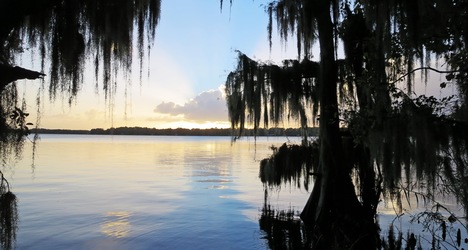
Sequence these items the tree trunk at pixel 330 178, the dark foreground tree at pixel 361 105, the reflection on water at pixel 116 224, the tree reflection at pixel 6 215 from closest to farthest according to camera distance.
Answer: the tree reflection at pixel 6 215 < the dark foreground tree at pixel 361 105 < the tree trunk at pixel 330 178 < the reflection on water at pixel 116 224

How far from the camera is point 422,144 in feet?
16.4

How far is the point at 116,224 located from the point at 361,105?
10165mm

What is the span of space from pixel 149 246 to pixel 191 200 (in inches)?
351

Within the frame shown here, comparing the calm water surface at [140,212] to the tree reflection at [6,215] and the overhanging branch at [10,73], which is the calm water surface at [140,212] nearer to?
the tree reflection at [6,215]

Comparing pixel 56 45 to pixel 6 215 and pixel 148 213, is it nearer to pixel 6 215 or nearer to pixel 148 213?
pixel 6 215

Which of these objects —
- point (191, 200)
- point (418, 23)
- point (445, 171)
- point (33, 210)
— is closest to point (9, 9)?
point (418, 23)

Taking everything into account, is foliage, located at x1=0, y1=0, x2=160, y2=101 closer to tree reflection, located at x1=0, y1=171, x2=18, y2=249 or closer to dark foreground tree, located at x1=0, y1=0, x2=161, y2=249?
dark foreground tree, located at x1=0, y1=0, x2=161, y2=249

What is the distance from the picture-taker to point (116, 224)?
1383 cm

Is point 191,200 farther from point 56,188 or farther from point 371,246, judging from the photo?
point 371,246

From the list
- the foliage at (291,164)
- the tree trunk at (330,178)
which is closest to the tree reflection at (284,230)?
the tree trunk at (330,178)

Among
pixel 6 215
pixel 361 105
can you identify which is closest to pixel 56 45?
pixel 6 215

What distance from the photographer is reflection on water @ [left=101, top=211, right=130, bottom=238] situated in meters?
12.4

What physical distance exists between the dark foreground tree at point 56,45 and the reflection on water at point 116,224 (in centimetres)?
884

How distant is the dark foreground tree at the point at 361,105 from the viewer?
192 inches
